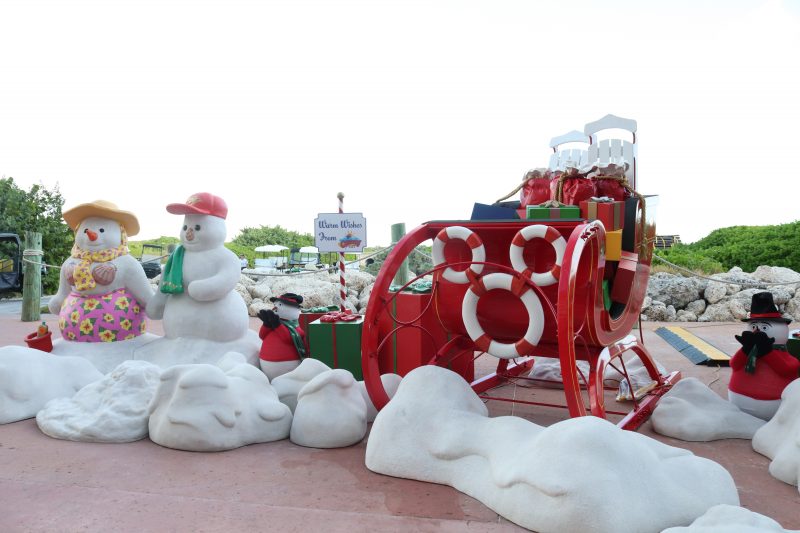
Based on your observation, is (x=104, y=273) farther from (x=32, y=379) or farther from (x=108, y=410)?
(x=108, y=410)

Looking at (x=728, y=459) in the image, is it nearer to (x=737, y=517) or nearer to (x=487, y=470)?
(x=737, y=517)

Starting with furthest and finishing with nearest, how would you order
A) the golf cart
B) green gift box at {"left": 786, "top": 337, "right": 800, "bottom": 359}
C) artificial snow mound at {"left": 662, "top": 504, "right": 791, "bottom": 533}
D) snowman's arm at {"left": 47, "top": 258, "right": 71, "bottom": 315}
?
the golf cart < snowman's arm at {"left": 47, "top": 258, "right": 71, "bottom": 315} < green gift box at {"left": 786, "top": 337, "right": 800, "bottom": 359} < artificial snow mound at {"left": 662, "top": 504, "right": 791, "bottom": 533}

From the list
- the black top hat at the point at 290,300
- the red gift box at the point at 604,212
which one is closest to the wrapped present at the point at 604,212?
the red gift box at the point at 604,212

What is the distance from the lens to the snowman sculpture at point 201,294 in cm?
450

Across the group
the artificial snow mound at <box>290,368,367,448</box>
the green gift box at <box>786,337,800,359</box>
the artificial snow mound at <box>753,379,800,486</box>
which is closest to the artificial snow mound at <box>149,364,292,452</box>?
the artificial snow mound at <box>290,368,367,448</box>

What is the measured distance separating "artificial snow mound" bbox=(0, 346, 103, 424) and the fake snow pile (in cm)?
771

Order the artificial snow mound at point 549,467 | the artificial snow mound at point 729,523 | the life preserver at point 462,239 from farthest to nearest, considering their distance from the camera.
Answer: the life preserver at point 462,239 < the artificial snow mound at point 549,467 < the artificial snow mound at point 729,523

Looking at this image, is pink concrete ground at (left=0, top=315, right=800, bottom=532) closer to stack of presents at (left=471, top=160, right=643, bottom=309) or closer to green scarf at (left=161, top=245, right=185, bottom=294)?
stack of presents at (left=471, top=160, right=643, bottom=309)

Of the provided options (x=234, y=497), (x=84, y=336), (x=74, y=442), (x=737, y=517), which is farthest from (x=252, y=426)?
(x=737, y=517)

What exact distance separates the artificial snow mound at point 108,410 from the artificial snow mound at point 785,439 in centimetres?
341

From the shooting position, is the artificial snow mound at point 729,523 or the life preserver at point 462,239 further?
the life preserver at point 462,239

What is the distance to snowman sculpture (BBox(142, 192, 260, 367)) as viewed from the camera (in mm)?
4504

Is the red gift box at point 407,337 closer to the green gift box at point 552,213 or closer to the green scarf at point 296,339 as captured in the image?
the green scarf at point 296,339

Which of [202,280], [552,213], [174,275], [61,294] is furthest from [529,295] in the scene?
[61,294]
